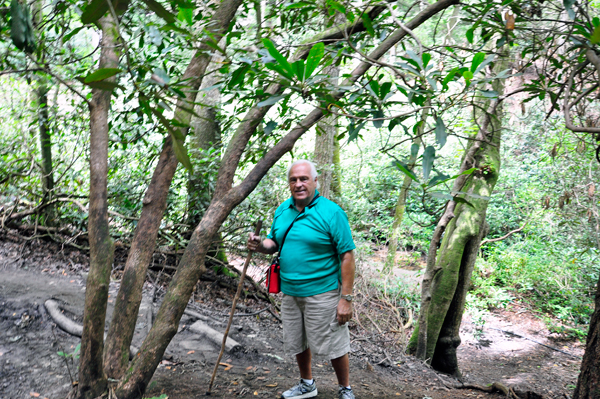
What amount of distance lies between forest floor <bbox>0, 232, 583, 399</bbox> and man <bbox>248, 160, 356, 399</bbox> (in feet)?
1.65

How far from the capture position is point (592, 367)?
94.3 inches

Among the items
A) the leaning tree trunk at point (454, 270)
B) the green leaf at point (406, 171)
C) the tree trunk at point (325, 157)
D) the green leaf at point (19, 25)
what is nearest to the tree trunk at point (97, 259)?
the green leaf at point (19, 25)

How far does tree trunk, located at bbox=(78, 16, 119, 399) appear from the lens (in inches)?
88.6

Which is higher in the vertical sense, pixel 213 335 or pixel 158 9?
pixel 158 9

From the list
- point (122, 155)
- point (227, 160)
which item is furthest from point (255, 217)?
point (227, 160)

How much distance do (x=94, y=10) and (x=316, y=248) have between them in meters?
2.23

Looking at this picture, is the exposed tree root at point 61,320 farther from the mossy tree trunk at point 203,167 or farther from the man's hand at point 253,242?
the mossy tree trunk at point 203,167

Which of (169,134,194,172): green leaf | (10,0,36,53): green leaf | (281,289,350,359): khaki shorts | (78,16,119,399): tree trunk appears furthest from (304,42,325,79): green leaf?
(281,289,350,359): khaki shorts

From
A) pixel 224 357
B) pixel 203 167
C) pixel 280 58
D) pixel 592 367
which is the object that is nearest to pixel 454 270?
pixel 592 367

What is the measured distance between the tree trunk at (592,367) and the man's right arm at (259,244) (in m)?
2.12

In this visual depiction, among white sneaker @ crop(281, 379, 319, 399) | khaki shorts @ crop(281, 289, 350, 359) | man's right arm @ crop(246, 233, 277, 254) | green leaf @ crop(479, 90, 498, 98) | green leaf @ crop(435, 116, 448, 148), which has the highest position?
green leaf @ crop(479, 90, 498, 98)

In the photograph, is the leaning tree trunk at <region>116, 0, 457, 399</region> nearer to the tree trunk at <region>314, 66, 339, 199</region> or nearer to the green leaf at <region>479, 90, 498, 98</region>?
the green leaf at <region>479, 90, 498, 98</region>

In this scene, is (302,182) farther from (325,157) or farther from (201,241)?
(325,157)

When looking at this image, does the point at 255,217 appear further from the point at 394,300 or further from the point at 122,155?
the point at 394,300
